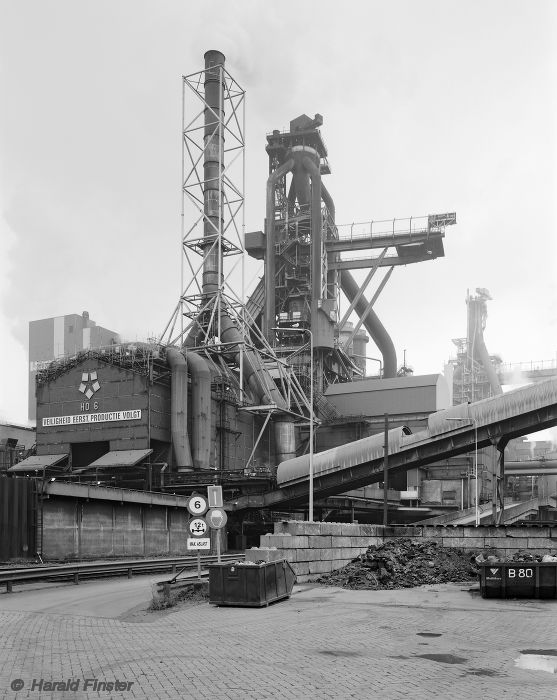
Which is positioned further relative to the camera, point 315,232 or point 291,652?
point 315,232

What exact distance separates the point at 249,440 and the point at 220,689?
7121cm

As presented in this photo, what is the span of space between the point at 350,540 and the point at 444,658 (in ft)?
68.6

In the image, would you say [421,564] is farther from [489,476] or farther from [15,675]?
[489,476]

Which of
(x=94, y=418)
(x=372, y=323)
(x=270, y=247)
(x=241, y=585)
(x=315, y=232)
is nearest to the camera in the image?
(x=241, y=585)

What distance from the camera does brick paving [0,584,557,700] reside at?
1088 cm

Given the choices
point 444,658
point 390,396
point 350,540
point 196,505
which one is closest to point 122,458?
point 350,540

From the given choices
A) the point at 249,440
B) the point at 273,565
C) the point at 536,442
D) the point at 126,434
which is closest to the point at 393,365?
the point at 249,440

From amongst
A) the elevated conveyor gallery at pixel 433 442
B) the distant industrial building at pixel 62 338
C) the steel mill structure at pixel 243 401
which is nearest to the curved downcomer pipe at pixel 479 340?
the steel mill structure at pixel 243 401

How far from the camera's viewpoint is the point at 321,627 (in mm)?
17484

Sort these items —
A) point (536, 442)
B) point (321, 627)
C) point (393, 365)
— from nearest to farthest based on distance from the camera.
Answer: point (321, 627), point (393, 365), point (536, 442)

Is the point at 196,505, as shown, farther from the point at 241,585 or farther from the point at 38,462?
the point at 38,462

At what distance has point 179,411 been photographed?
68.2 m

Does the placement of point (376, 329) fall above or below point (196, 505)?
above

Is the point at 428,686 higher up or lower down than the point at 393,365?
lower down
